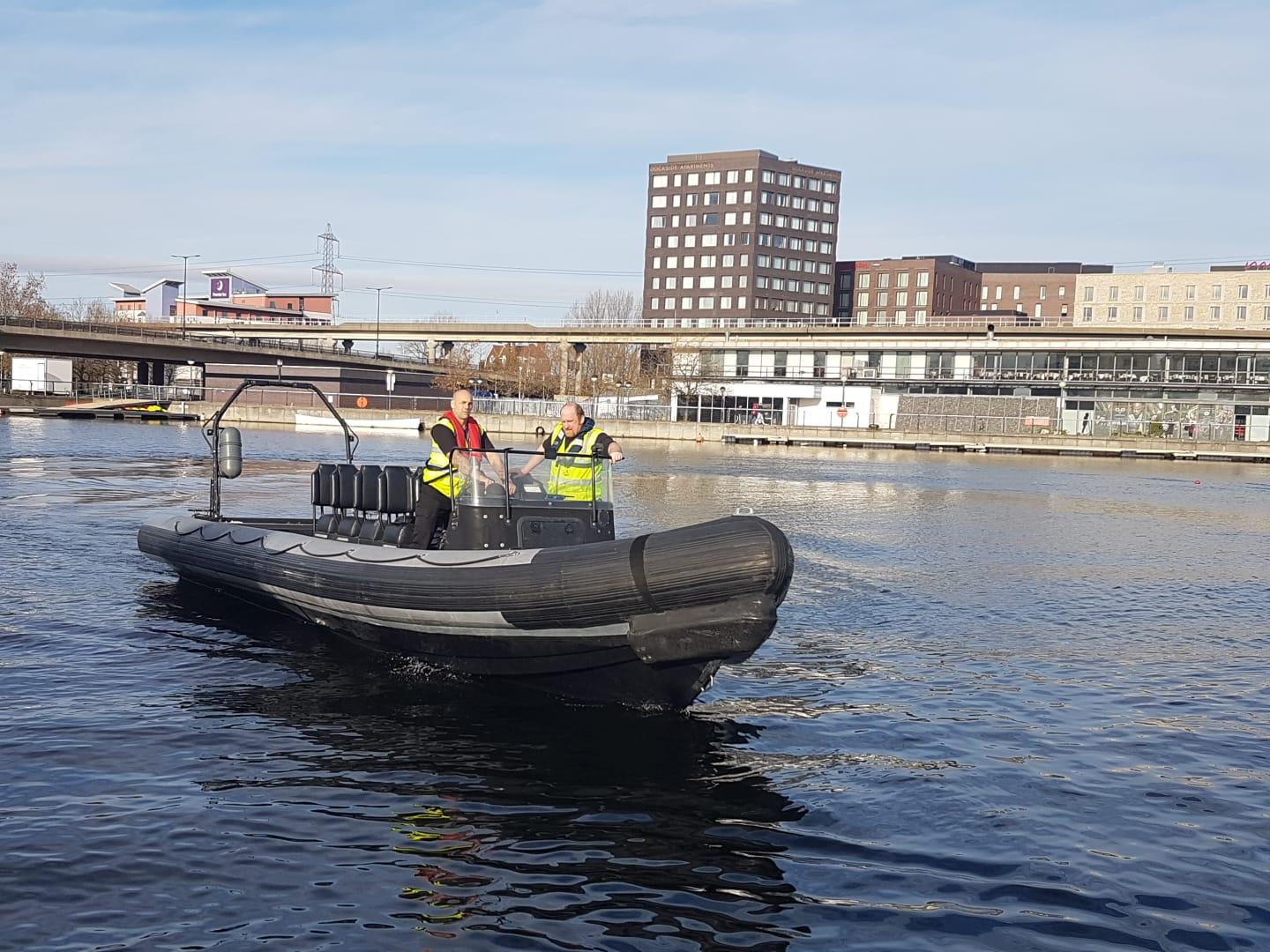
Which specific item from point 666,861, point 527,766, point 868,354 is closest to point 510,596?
point 527,766

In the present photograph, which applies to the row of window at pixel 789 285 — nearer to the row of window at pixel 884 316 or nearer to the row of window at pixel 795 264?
the row of window at pixel 795 264

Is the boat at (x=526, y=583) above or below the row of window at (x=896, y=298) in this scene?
below

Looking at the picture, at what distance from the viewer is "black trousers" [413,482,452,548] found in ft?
37.1

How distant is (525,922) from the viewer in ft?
20.3

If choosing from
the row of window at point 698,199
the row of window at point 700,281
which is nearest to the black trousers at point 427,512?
the row of window at point 700,281

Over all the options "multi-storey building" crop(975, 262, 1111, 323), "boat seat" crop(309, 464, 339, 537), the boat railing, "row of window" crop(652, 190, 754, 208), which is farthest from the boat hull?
"multi-storey building" crop(975, 262, 1111, 323)

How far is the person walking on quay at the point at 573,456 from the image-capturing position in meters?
11.3

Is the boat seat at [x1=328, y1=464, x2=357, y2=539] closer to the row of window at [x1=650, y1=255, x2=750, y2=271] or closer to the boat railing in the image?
the boat railing

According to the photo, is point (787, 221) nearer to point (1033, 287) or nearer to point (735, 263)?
point (735, 263)

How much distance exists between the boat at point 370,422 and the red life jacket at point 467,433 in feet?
193

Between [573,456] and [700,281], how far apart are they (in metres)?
130

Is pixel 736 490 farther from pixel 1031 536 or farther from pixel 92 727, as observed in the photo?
pixel 92 727

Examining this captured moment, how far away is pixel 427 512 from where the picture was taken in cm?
1134

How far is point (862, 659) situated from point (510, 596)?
16.0 ft
